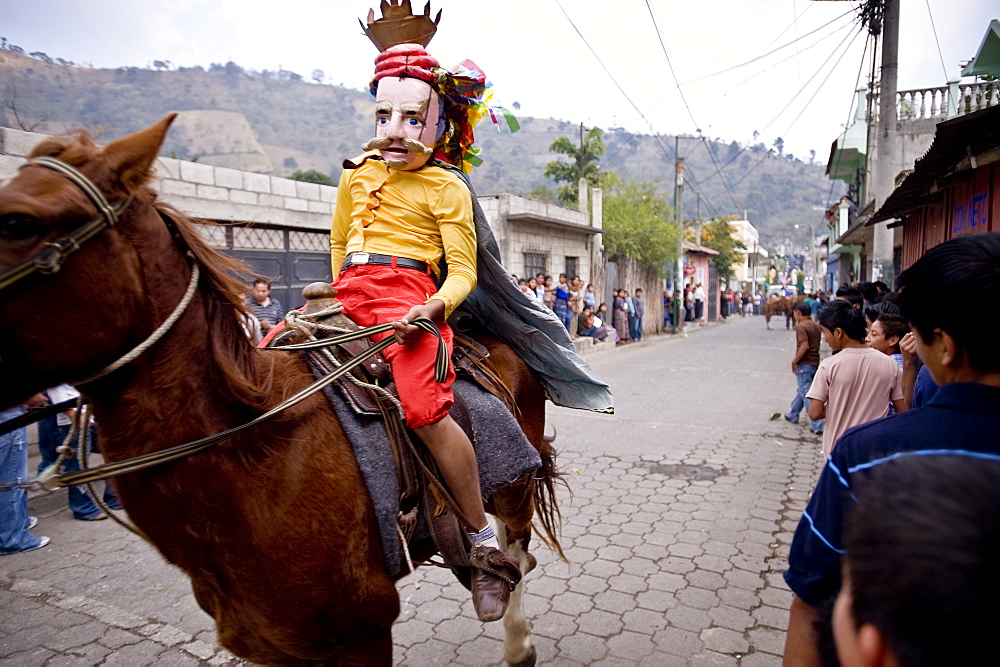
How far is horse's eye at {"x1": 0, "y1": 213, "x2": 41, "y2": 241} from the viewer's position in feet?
4.46

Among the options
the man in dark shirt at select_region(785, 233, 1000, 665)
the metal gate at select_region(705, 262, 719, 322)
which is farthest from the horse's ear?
the metal gate at select_region(705, 262, 719, 322)

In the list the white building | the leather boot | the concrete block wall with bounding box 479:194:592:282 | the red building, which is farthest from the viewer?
the white building

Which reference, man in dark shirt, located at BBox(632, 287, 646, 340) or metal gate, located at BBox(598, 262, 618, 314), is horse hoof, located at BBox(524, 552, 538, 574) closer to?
man in dark shirt, located at BBox(632, 287, 646, 340)

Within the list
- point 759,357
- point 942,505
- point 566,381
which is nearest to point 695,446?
point 566,381

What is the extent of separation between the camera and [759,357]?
16578 millimetres

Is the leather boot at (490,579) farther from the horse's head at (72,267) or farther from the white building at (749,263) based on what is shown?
the white building at (749,263)

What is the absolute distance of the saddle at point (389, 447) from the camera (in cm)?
202

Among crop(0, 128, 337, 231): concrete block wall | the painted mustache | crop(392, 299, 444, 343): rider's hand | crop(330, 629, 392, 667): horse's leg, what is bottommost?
crop(330, 629, 392, 667): horse's leg

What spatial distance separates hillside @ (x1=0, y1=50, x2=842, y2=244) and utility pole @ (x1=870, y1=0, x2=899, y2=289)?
268ft

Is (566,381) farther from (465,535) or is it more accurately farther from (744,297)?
(744,297)

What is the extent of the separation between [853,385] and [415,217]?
10.0 ft

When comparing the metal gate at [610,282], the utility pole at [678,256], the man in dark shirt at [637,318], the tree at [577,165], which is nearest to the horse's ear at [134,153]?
the man in dark shirt at [637,318]

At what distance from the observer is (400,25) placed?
260 centimetres

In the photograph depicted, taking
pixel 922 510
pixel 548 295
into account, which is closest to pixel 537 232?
pixel 548 295
